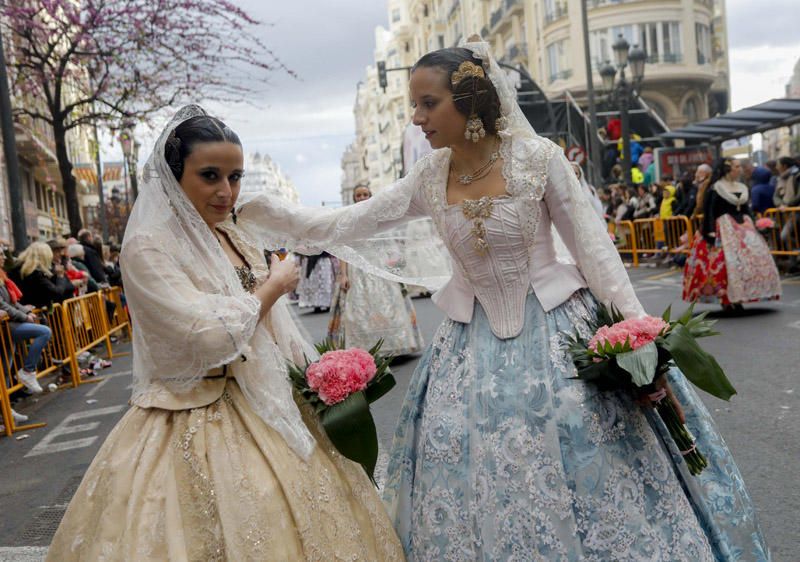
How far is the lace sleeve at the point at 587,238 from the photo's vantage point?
279 cm

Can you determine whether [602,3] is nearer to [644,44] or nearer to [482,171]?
[644,44]

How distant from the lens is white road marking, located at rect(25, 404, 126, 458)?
6457 millimetres

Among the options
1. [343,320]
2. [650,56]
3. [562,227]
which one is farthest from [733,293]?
[650,56]

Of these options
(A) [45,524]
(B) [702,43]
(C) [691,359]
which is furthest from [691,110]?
(C) [691,359]

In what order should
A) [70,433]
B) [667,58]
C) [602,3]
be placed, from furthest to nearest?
[667,58], [602,3], [70,433]

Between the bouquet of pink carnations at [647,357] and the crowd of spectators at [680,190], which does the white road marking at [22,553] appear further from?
the crowd of spectators at [680,190]

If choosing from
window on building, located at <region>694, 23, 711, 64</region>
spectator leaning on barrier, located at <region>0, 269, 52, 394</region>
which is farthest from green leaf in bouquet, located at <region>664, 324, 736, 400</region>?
window on building, located at <region>694, 23, 711, 64</region>

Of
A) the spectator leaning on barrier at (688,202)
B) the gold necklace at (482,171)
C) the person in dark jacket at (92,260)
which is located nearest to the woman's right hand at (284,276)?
the gold necklace at (482,171)

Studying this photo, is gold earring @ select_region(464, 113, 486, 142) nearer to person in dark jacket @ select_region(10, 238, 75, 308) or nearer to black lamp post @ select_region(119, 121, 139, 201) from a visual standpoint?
person in dark jacket @ select_region(10, 238, 75, 308)

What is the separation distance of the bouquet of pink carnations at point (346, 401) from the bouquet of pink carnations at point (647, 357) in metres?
0.67

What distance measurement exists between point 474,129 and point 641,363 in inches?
39.0

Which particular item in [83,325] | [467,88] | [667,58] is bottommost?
[83,325]

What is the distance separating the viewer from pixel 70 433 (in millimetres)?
7004

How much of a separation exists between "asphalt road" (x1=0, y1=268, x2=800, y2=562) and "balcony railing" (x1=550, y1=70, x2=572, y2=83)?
33822mm
